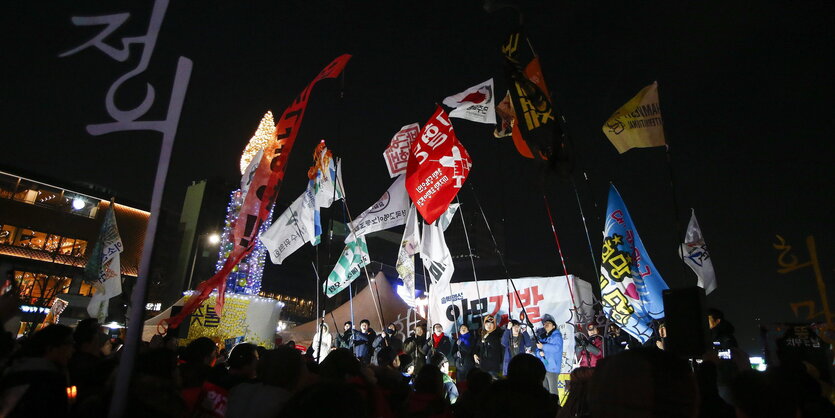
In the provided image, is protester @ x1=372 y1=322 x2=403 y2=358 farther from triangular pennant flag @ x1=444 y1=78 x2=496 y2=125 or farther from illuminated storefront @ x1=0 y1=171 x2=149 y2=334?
illuminated storefront @ x1=0 y1=171 x2=149 y2=334

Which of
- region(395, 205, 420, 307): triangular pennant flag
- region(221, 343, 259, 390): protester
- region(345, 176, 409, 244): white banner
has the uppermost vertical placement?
region(345, 176, 409, 244): white banner

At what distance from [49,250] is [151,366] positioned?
151 ft

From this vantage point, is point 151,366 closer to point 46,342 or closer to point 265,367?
point 265,367

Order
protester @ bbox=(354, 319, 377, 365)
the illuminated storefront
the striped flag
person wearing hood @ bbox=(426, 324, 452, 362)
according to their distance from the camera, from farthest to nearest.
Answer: the illuminated storefront → protester @ bbox=(354, 319, 377, 365) → the striped flag → person wearing hood @ bbox=(426, 324, 452, 362)

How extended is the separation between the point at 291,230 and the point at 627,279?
8.56 metres

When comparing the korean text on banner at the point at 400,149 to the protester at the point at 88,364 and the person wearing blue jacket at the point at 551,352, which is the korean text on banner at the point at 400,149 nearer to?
the person wearing blue jacket at the point at 551,352

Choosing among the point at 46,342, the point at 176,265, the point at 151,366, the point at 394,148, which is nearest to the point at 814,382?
the point at 151,366

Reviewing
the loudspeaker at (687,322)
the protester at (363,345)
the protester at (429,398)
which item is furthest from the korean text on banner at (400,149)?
the protester at (429,398)

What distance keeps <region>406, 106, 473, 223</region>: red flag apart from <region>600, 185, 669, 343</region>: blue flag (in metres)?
4.17

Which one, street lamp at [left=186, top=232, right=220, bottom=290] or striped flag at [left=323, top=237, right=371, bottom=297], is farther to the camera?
street lamp at [left=186, top=232, right=220, bottom=290]

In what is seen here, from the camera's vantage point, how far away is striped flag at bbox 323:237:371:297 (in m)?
13.2

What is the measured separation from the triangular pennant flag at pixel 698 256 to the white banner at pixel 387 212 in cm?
818

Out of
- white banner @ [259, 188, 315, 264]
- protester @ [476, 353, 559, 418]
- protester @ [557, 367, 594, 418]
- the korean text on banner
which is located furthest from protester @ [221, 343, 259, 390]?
the korean text on banner

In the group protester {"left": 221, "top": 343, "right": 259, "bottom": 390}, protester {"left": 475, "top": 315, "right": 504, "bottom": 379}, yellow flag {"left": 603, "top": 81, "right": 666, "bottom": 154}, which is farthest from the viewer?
protester {"left": 475, "top": 315, "right": 504, "bottom": 379}
